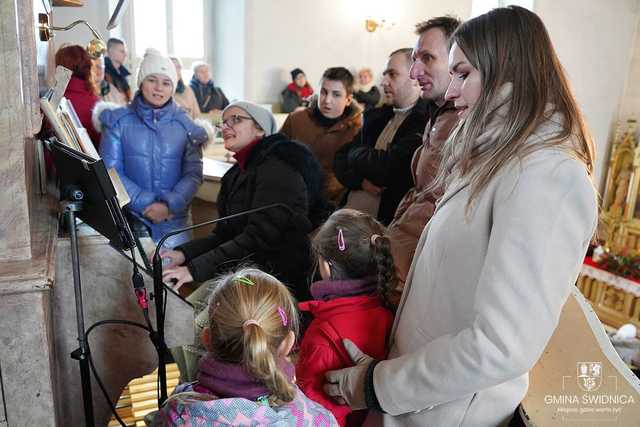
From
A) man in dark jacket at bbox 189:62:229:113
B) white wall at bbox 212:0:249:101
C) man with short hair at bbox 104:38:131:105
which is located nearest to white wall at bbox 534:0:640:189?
white wall at bbox 212:0:249:101

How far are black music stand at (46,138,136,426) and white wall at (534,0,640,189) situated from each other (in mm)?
7500

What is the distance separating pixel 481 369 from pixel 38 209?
3.96 ft

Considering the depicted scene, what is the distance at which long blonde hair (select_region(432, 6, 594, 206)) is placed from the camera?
3.08 ft

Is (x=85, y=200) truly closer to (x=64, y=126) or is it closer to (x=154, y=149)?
(x=64, y=126)

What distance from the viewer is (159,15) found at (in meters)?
7.86

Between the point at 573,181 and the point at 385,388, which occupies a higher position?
the point at 573,181

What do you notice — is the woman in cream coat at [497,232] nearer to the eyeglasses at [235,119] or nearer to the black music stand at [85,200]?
the black music stand at [85,200]

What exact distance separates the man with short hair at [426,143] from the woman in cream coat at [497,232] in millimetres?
325

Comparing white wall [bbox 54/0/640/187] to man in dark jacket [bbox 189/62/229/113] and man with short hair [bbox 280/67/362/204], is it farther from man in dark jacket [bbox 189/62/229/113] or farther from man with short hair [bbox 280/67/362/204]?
man with short hair [bbox 280/67/362/204]

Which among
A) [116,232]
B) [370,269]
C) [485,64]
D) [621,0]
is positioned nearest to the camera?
[485,64]

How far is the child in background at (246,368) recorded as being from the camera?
0.96 meters

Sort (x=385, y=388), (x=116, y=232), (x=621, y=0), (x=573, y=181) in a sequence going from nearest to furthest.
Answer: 1. (x=573, y=181)
2. (x=385, y=388)
3. (x=116, y=232)
4. (x=621, y=0)

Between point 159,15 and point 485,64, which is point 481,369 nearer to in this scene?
point 485,64

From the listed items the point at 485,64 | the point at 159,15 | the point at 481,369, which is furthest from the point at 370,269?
the point at 159,15
